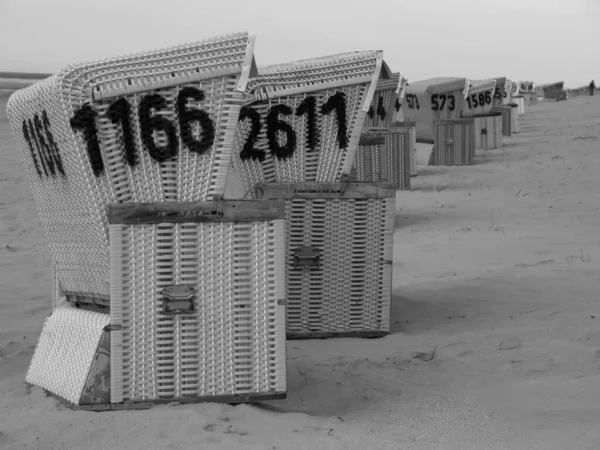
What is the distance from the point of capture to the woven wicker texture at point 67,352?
3.39 m

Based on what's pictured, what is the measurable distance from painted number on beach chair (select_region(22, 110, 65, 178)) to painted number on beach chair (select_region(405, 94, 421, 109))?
1474cm

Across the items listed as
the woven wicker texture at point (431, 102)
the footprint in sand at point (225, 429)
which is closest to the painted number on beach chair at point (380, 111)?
the woven wicker texture at point (431, 102)

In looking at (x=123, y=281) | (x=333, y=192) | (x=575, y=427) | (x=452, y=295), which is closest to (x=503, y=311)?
(x=452, y=295)

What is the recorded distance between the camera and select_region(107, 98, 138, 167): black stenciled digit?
3.34 meters

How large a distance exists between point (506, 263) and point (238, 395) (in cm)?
334

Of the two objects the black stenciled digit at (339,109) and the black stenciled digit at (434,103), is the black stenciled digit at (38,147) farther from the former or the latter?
the black stenciled digit at (434,103)

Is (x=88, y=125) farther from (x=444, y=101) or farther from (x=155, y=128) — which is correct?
(x=444, y=101)

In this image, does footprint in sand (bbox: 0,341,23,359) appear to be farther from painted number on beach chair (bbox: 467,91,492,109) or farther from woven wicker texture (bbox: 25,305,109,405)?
painted number on beach chair (bbox: 467,91,492,109)

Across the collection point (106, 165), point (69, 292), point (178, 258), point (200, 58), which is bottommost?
point (69, 292)

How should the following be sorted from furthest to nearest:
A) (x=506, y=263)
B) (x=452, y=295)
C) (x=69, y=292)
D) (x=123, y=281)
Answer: (x=506, y=263)
(x=452, y=295)
(x=69, y=292)
(x=123, y=281)

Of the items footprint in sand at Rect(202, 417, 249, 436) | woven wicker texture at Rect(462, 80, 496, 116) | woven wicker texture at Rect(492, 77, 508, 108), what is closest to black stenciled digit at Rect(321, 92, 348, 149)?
footprint in sand at Rect(202, 417, 249, 436)

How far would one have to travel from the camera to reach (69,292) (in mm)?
4020

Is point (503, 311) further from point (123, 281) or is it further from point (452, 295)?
point (123, 281)

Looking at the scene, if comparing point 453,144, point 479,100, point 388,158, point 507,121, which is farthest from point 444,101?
point 507,121
